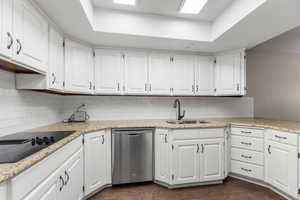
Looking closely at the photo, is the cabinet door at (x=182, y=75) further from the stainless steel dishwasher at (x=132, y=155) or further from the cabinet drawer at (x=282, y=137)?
the cabinet drawer at (x=282, y=137)

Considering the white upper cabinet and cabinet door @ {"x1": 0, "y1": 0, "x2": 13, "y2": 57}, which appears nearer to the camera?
cabinet door @ {"x1": 0, "y1": 0, "x2": 13, "y2": 57}

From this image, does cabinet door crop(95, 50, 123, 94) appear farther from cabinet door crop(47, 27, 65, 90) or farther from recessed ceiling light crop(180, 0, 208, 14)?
recessed ceiling light crop(180, 0, 208, 14)

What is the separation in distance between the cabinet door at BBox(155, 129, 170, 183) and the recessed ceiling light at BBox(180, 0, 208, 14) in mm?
Answer: 1630

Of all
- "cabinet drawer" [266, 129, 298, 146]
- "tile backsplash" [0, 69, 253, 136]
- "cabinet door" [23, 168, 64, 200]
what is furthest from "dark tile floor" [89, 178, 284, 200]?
"tile backsplash" [0, 69, 253, 136]

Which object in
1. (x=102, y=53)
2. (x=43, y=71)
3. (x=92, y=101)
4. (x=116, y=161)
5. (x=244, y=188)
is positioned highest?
(x=102, y=53)

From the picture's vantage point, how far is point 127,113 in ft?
9.43

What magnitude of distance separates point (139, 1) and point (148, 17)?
0.91ft

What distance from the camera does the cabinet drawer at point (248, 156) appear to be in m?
2.25

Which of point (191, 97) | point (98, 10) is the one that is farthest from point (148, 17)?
point (191, 97)

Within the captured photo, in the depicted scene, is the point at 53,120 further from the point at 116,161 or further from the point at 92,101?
the point at 116,161

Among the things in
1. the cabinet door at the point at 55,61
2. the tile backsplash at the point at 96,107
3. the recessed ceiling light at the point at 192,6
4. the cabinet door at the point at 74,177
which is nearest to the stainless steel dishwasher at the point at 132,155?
the cabinet door at the point at 74,177

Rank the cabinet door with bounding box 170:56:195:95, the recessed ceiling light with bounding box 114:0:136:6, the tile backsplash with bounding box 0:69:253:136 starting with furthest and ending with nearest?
the cabinet door with bounding box 170:56:195:95 < the recessed ceiling light with bounding box 114:0:136:6 < the tile backsplash with bounding box 0:69:253:136

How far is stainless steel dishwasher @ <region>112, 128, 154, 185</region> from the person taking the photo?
220cm

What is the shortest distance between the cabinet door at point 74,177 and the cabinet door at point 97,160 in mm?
145
